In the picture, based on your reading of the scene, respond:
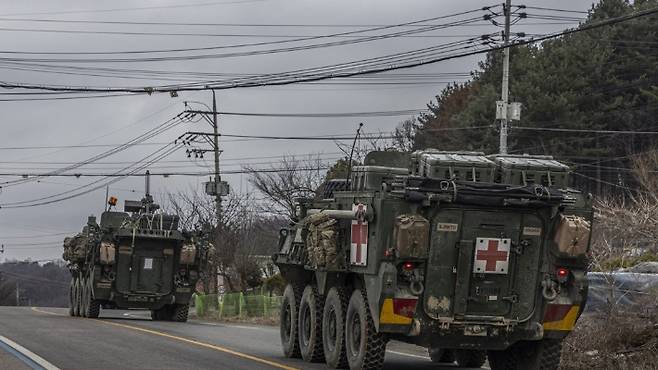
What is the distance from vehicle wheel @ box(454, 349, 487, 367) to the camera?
56.2 feet

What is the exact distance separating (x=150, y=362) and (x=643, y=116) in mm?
43681

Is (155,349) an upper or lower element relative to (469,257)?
lower

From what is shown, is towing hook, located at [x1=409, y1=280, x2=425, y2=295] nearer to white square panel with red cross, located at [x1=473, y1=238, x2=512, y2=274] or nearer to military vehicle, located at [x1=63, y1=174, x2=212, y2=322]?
white square panel with red cross, located at [x1=473, y1=238, x2=512, y2=274]

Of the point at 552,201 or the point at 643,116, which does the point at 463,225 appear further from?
the point at 643,116

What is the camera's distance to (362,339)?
14.4 meters

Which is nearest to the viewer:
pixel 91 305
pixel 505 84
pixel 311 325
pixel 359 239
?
pixel 359 239

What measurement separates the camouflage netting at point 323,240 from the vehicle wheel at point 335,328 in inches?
19.9

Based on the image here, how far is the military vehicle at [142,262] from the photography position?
31000mm

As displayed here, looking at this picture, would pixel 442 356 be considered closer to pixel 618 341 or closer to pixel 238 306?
pixel 618 341

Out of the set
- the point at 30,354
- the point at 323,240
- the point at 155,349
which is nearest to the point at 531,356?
the point at 323,240

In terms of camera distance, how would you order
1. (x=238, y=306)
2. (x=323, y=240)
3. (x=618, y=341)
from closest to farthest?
(x=618, y=341)
(x=323, y=240)
(x=238, y=306)

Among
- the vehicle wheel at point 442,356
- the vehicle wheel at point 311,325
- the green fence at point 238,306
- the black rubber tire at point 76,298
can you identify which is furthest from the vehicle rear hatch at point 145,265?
the vehicle wheel at point 442,356

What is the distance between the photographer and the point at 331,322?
1602cm

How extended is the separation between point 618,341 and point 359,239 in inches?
139
